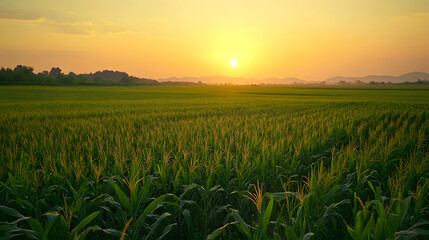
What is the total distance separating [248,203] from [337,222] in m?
1.28

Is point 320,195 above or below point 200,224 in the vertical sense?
above

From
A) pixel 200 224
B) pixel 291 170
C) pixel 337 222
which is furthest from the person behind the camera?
pixel 291 170

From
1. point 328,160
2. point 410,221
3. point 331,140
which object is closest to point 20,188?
point 410,221

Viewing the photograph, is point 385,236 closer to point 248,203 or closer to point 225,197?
point 248,203

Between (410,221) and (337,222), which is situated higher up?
(410,221)

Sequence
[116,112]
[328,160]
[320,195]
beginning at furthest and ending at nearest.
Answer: [116,112] < [328,160] < [320,195]

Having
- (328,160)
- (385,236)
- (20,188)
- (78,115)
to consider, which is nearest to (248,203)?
(385,236)

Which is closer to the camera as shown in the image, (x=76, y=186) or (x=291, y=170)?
(x=76, y=186)

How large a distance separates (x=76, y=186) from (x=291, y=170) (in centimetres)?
380

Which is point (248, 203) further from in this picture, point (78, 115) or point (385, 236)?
point (78, 115)

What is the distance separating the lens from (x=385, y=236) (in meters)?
2.27

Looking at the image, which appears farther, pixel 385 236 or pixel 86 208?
pixel 86 208

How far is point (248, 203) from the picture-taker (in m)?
3.89

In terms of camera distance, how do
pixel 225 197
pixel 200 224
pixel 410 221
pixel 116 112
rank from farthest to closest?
pixel 116 112 < pixel 225 197 < pixel 200 224 < pixel 410 221
